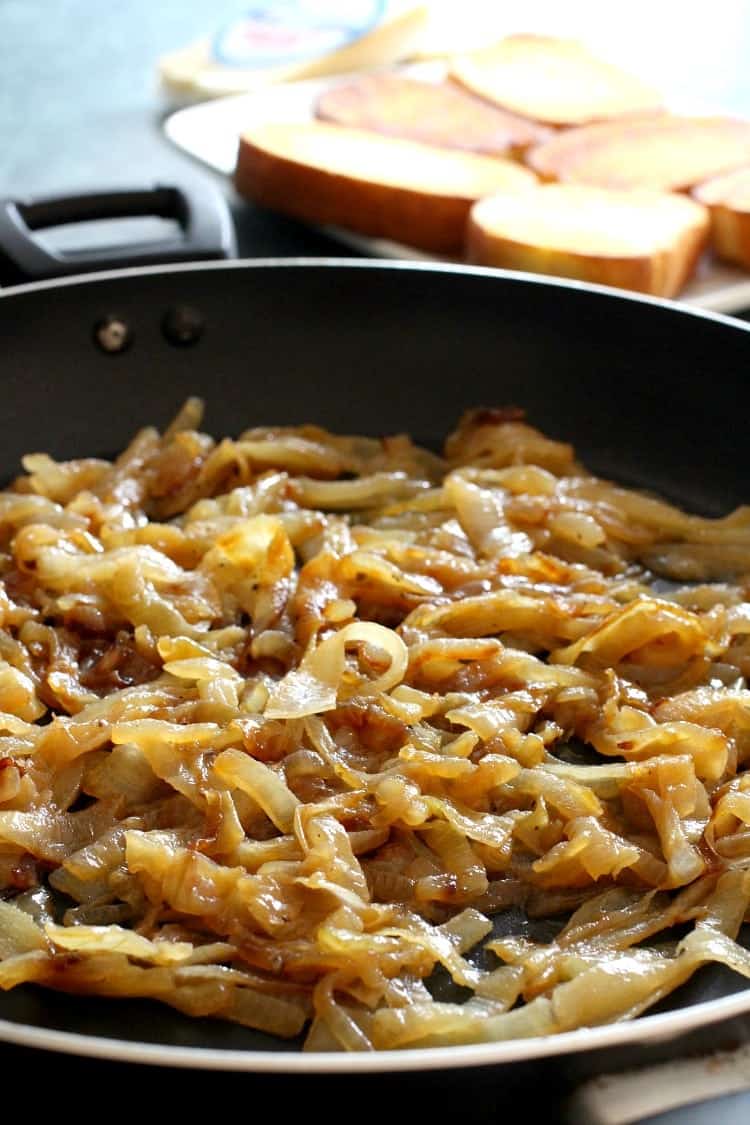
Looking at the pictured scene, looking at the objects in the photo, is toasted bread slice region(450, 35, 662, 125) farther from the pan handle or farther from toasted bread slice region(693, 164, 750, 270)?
the pan handle

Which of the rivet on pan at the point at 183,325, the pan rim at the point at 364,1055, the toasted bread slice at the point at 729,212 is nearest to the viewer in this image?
the pan rim at the point at 364,1055

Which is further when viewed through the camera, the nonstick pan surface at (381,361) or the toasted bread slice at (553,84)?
the toasted bread slice at (553,84)

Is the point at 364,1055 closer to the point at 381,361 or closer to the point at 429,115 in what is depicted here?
the point at 381,361

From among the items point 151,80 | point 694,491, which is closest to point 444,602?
point 694,491

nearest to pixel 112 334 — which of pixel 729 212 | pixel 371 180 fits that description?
pixel 371 180

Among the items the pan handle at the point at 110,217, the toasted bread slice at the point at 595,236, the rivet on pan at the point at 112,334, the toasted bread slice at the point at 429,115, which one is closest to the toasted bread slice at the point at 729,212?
the toasted bread slice at the point at 595,236

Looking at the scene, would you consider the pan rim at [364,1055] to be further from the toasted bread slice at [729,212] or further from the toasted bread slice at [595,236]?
the toasted bread slice at [729,212]

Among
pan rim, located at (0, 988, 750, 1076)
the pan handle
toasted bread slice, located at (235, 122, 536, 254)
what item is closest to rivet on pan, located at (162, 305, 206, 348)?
the pan handle
